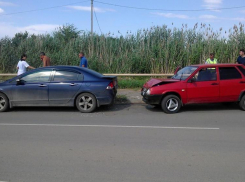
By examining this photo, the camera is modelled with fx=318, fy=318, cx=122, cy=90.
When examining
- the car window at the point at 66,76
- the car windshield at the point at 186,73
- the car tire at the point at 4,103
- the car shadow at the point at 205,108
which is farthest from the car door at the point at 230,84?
the car tire at the point at 4,103

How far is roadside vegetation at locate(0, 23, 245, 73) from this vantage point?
1806cm

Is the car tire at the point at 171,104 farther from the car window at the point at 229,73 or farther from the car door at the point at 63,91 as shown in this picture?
the car door at the point at 63,91

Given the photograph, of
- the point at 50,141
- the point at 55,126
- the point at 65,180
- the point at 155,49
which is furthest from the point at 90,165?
the point at 155,49

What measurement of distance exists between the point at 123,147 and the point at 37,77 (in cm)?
546

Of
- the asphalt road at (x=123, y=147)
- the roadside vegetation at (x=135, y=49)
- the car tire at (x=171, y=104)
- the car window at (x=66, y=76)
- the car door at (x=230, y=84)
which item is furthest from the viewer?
the roadside vegetation at (x=135, y=49)

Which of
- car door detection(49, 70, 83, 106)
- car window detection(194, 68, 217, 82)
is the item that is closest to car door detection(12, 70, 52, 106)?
car door detection(49, 70, 83, 106)

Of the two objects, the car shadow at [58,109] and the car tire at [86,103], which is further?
the car shadow at [58,109]

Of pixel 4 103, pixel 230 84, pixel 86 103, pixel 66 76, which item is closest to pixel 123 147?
pixel 86 103

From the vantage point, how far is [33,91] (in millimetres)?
10508

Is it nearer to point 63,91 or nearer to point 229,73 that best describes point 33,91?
point 63,91

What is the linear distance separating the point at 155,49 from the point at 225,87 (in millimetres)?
8295

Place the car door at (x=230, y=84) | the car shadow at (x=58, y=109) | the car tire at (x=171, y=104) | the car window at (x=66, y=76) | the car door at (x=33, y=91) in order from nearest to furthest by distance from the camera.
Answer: the car tire at (x=171, y=104) → the car door at (x=230, y=84) → the car door at (x=33, y=91) → the car window at (x=66, y=76) → the car shadow at (x=58, y=109)

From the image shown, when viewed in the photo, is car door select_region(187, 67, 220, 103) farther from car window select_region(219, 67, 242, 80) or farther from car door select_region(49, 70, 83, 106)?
car door select_region(49, 70, 83, 106)

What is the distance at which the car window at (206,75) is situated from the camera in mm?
10400
